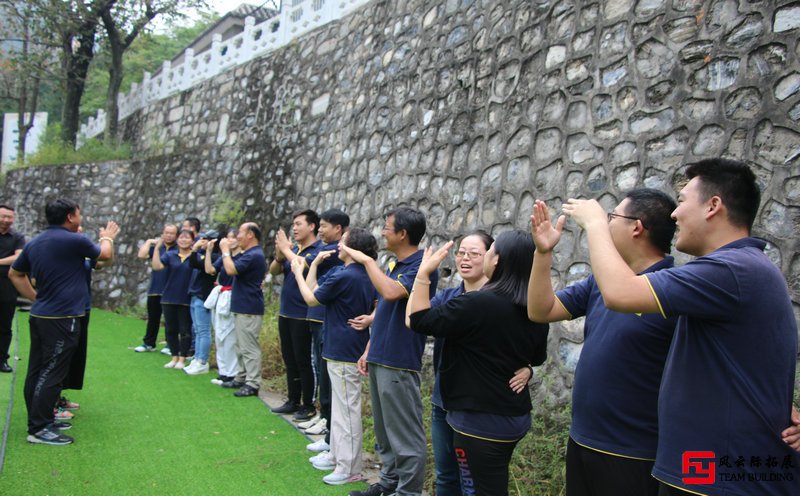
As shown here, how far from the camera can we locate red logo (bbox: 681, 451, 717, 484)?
1741 mm

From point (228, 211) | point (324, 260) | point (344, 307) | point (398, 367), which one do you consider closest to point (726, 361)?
point (398, 367)

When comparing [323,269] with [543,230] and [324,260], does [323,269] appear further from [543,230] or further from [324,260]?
[543,230]

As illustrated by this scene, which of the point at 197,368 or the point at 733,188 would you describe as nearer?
the point at 733,188

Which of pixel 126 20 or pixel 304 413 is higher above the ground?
pixel 126 20

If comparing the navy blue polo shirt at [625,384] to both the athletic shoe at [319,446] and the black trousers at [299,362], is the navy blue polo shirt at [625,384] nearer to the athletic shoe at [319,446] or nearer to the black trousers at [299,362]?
the athletic shoe at [319,446]

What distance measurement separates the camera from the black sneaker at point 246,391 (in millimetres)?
6062

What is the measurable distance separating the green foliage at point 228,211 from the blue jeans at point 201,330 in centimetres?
320

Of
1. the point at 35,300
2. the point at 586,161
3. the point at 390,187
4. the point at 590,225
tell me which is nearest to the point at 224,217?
the point at 390,187

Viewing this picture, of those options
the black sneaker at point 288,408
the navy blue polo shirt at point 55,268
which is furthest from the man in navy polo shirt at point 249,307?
the navy blue polo shirt at point 55,268

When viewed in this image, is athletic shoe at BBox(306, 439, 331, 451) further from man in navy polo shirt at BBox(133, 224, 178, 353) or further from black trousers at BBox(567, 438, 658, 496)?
man in navy polo shirt at BBox(133, 224, 178, 353)

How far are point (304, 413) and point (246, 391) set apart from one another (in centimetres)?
101

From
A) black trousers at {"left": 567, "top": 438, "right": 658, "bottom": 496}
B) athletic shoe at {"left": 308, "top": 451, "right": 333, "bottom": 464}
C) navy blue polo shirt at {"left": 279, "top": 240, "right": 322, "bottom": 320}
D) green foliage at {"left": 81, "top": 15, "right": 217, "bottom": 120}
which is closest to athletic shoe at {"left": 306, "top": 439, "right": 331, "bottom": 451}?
athletic shoe at {"left": 308, "top": 451, "right": 333, "bottom": 464}

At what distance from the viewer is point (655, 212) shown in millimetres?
2182

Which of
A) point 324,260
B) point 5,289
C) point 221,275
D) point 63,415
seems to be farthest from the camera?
point 221,275
